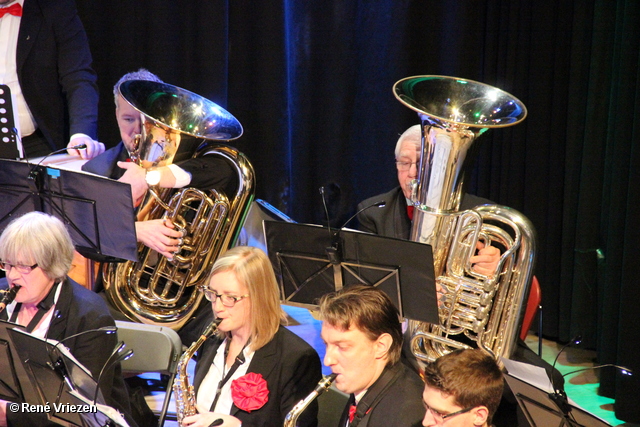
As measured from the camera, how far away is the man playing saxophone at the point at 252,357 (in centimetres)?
245

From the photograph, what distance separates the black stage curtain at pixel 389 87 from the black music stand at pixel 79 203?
1582 mm

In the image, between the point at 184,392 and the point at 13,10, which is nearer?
the point at 184,392

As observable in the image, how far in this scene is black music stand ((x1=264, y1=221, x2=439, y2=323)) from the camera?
2.46m

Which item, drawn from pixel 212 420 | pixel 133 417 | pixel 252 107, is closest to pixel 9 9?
pixel 252 107

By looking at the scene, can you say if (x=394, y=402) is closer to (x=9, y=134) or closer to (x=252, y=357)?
(x=252, y=357)

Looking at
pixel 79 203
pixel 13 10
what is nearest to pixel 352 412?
pixel 79 203

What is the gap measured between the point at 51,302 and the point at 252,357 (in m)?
0.74

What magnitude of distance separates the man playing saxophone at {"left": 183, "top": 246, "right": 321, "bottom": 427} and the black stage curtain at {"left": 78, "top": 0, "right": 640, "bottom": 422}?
81.7 inches

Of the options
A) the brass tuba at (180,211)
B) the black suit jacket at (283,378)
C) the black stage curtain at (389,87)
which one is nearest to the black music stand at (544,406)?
the black suit jacket at (283,378)

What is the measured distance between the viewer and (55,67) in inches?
160

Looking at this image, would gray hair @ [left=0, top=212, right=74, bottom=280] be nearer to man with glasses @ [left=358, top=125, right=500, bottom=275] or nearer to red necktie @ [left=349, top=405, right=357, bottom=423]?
red necktie @ [left=349, top=405, right=357, bottom=423]

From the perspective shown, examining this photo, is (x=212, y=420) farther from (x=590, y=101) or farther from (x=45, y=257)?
(x=590, y=101)

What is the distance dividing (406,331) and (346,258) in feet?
1.75

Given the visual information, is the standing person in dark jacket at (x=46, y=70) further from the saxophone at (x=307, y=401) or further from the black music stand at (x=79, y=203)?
the saxophone at (x=307, y=401)
